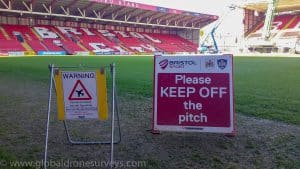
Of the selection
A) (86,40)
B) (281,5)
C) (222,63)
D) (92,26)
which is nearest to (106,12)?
(92,26)

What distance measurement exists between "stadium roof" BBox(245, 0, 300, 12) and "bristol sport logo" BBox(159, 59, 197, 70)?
65.1 meters

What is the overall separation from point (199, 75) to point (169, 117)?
0.76 meters

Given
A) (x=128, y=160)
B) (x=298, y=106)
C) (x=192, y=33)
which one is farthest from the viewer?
(x=192, y=33)

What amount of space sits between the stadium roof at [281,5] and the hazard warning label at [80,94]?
66.4 meters

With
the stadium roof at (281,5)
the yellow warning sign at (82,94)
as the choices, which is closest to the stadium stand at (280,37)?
the stadium roof at (281,5)

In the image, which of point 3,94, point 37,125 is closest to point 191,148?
point 37,125

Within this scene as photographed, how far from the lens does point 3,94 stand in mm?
9844

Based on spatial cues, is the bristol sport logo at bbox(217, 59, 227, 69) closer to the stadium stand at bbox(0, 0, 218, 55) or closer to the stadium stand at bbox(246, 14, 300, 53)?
the stadium stand at bbox(0, 0, 218, 55)

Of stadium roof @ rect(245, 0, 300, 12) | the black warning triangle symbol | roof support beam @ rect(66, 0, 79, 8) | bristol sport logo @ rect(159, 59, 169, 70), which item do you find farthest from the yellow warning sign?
stadium roof @ rect(245, 0, 300, 12)

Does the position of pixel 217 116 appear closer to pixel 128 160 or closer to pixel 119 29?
pixel 128 160

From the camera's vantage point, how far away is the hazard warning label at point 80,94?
4.11 m

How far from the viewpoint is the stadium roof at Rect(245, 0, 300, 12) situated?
64231 mm

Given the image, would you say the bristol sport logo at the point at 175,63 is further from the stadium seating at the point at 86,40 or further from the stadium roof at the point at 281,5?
the stadium roof at the point at 281,5

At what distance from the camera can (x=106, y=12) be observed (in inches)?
2552
